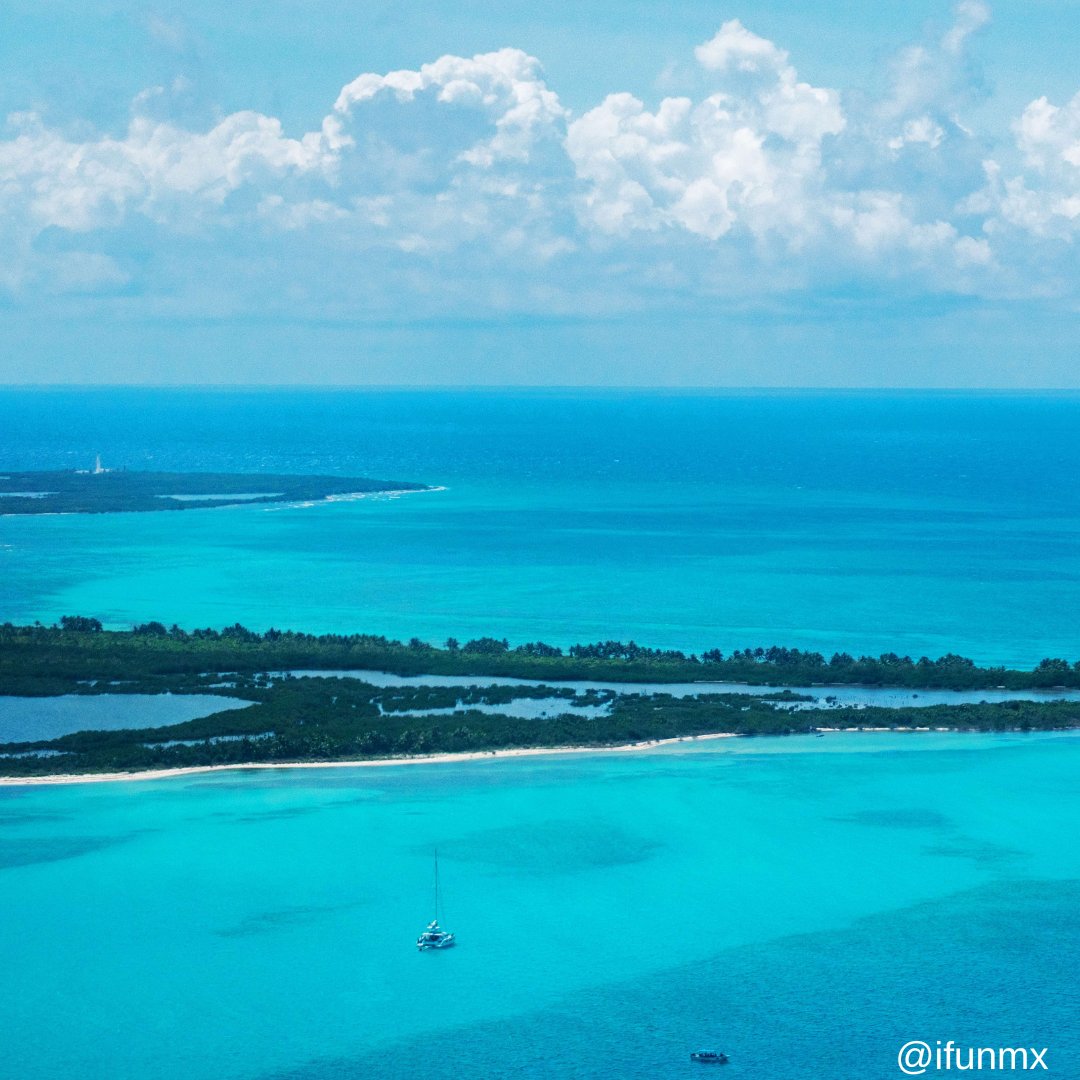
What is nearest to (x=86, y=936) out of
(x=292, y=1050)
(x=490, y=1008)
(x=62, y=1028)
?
(x=62, y=1028)

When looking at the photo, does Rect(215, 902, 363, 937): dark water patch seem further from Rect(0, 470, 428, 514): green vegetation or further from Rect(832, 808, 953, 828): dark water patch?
Rect(0, 470, 428, 514): green vegetation

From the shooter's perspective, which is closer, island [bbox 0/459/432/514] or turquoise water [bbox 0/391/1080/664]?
turquoise water [bbox 0/391/1080/664]

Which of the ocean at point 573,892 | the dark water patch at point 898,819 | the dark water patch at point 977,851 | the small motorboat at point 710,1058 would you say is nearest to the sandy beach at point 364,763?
the ocean at point 573,892

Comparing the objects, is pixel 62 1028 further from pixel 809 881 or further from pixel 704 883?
pixel 809 881

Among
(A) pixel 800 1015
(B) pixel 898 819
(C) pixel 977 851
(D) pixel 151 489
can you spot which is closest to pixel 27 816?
(A) pixel 800 1015

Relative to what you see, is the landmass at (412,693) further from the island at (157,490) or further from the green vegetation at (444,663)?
the island at (157,490)

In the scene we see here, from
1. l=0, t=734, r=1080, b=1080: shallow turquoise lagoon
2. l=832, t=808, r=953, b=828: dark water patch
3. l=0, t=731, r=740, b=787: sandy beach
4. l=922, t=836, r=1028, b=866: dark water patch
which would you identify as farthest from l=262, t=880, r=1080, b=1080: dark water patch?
l=0, t=731, r=740, b=787: sandy beach
